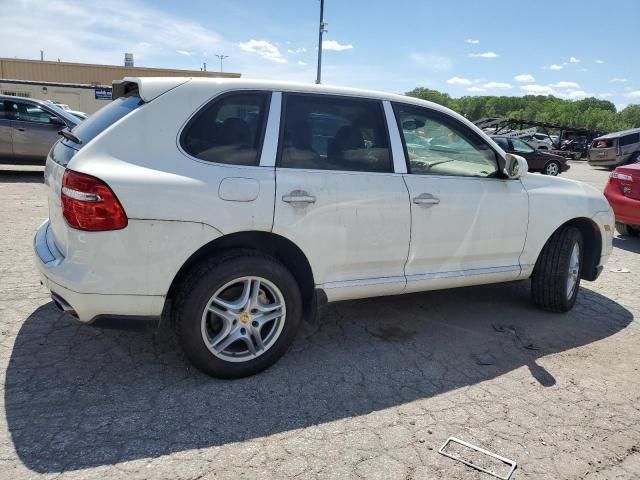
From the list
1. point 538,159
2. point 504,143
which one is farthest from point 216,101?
point 538,159

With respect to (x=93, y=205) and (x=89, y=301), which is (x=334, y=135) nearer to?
(x=93, y=205)

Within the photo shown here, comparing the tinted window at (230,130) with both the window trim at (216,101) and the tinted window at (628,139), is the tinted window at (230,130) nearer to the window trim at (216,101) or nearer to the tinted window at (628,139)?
the window trim at (216,101)

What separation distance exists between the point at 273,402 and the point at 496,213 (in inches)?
87.4

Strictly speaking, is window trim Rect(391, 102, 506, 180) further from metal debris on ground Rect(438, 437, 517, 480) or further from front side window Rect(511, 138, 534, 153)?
front side window Rect(511, 138, 534, 153)

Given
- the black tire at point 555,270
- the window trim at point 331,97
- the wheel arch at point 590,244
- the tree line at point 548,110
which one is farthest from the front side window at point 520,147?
the tree line at point 548,110

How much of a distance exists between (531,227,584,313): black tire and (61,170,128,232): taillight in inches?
136

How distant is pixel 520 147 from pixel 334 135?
18.2 m

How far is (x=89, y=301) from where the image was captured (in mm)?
2830

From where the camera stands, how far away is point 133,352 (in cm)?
353

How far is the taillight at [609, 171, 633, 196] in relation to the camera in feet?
24.7

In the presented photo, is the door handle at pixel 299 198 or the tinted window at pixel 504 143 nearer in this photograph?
the door handle at pixel 299 198

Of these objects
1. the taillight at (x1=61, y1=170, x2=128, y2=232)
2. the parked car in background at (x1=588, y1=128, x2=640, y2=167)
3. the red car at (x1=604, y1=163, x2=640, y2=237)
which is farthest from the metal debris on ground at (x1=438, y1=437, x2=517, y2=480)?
the parked car in background at (x1=588, y1=128, x2=640, y2=167)

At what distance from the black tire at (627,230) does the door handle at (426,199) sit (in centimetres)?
602

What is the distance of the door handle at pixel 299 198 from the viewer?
3.14m
